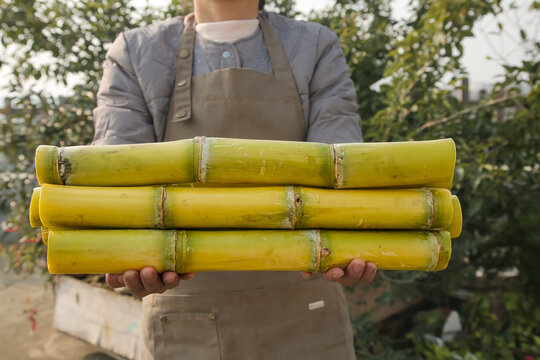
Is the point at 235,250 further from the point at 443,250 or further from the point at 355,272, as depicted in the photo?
the point at 443,250

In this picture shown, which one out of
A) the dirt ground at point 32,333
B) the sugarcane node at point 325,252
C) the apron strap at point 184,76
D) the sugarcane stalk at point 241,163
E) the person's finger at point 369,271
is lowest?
the dirt ground at point 32,333

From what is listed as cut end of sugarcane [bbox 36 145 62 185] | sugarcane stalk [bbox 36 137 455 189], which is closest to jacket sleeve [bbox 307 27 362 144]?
sugarcane stalk [bbox 36 137 455 189]

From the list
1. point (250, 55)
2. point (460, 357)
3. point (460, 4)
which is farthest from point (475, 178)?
point (250, 55)

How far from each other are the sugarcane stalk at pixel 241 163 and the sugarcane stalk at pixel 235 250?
140 millimetres

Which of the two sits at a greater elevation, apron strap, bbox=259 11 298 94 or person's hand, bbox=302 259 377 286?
apron strap, bbox=259 11 298 94

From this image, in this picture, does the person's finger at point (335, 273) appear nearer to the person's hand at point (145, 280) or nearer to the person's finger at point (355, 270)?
the person's finger at point (355, 270)

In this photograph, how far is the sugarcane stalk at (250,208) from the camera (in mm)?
1022

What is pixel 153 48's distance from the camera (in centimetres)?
149

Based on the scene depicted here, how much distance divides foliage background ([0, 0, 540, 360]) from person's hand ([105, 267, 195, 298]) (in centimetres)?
164

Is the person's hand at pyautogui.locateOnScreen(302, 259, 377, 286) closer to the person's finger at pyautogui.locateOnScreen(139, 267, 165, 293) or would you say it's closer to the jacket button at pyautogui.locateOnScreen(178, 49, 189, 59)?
the person's finger at pyautogui.locateOnScreen(139, 267, 165, 293)

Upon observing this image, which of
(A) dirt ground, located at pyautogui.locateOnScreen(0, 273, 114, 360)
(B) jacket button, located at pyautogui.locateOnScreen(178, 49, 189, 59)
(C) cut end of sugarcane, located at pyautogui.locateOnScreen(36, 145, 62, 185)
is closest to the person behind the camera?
(C) cut end of sugarcane, located at pyautogui.locateOnScreen(36, 145, 62, 185)

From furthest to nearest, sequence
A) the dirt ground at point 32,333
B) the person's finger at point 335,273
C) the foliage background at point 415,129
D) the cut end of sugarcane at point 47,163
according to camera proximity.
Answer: the dirt ground at point 32,333, the foliage background at point 415,129, the person's finger at point 335,273, the cut end of sugarcane at point 47,163

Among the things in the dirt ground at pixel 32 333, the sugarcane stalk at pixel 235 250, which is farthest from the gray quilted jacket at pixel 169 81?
the dirt ground at pixel 32 333

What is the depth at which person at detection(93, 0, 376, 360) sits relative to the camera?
1433mm
